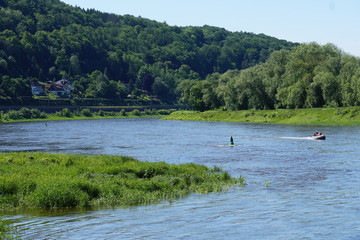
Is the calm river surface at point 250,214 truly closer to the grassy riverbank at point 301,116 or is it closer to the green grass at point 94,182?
the green grass at point 94,182

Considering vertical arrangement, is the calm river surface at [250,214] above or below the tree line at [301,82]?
below

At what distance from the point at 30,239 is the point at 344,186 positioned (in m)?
27.1

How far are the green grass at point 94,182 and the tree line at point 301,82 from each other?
3740 inches

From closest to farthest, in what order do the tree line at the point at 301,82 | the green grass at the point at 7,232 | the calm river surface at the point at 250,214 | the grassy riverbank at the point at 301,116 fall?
the green grass at the point at 7,232, the calm river surface at the point at 250,214, the grassy riverbank at the point at 301,116, the tree line at the point at 301,82

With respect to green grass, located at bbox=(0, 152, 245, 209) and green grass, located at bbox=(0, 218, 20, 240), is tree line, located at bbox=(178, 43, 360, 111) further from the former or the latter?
green grass, located at bbox=(0, 218, 20, 240)

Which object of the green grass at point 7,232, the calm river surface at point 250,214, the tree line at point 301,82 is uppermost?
the tree line at point 301,82

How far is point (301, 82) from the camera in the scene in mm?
155500

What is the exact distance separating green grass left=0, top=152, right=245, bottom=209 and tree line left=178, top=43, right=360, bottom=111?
9501 cm

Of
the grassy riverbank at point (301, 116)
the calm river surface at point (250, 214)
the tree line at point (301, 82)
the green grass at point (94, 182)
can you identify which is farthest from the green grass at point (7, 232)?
the tree line at point (301, 82)

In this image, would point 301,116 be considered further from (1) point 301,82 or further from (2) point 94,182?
(2) point 94,182

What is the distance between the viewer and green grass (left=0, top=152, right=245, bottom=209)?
35781 millimetres

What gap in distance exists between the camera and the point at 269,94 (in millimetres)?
168125

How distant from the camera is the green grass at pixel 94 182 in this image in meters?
35.8

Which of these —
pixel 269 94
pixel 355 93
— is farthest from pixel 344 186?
pixel 269 94
